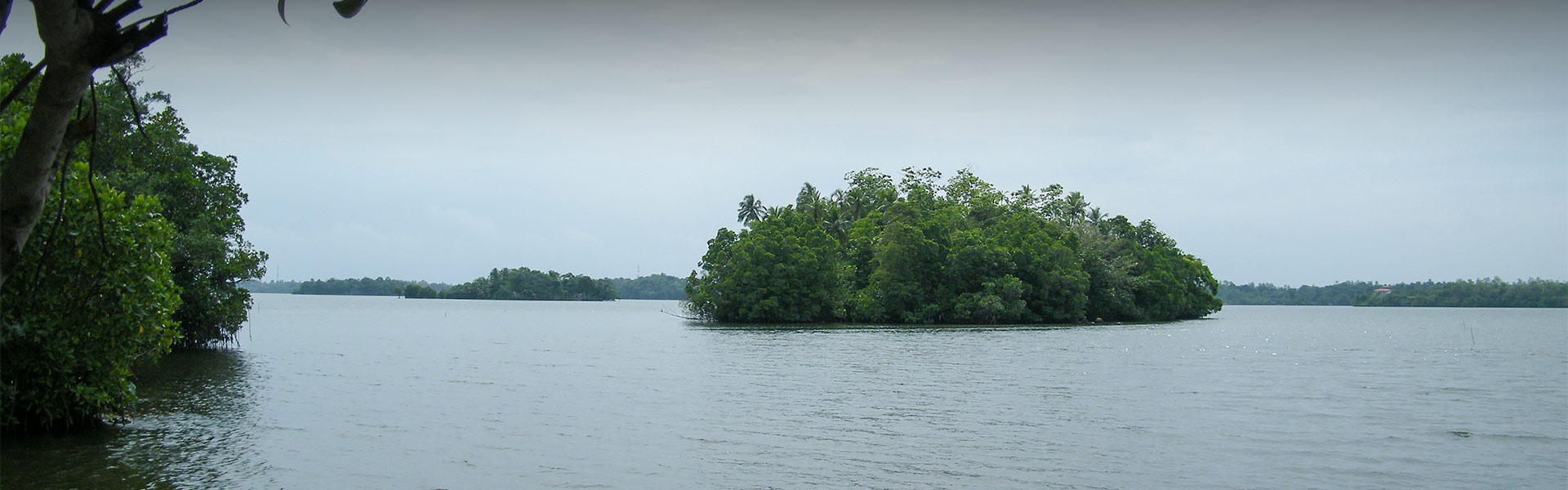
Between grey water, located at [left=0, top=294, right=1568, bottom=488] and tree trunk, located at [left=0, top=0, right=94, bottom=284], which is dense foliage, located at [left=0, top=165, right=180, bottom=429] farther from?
tree trunk, located at [left=0, top=0, right=94, bottom=284]

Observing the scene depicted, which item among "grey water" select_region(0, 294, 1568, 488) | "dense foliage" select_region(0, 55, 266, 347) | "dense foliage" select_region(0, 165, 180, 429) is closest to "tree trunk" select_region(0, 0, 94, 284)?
"grey water" select_region(0, 294, 1568, 488)

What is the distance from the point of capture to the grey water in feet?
51.3

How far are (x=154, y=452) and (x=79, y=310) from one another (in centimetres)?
262

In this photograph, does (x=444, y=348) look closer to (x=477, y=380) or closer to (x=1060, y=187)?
(x=477, y=380)

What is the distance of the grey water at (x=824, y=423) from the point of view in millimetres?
15633

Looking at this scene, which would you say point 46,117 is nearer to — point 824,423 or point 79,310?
point 79,310

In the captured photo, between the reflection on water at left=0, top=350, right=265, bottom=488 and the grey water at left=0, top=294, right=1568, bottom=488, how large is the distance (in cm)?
7

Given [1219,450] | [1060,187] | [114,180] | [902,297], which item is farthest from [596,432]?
[1060,187]

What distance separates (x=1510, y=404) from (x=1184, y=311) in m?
85.3

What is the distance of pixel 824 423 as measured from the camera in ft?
70.3

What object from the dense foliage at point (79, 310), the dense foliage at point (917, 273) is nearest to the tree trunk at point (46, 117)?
the dense foliage at point (79, 310)

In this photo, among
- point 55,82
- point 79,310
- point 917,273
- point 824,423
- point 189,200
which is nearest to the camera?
point 55,82

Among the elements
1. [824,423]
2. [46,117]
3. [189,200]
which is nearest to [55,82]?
[46,117]

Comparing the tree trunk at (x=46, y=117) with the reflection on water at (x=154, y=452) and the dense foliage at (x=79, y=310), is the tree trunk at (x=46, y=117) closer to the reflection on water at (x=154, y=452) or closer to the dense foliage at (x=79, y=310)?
the reflection on water at (x=154, y=452)
